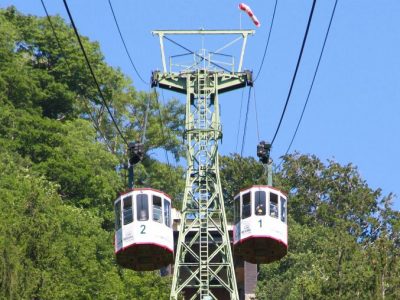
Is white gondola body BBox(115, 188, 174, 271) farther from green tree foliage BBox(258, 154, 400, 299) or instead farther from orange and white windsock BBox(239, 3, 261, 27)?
green tree foliage BBox(258, 154, 400, 299)

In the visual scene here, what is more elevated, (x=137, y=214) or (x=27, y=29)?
(x=27, y=29)

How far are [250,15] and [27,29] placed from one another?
5185 cm

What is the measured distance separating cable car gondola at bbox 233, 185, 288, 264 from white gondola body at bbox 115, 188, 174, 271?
7.91 ft

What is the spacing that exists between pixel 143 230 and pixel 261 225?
395 centimetres

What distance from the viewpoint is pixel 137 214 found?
62.8m

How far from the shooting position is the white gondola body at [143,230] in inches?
2430

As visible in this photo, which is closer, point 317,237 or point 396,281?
point 396,281

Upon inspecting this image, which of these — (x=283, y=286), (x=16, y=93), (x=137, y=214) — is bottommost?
(x=137, y=214)

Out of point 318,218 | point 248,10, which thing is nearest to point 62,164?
point 318,218

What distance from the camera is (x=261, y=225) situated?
2447 inches

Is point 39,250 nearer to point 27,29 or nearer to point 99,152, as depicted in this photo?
point 99,152

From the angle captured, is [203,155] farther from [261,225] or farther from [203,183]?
[261,225]

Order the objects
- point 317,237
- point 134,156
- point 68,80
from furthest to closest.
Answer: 1. point 68,80
2. point 317,237
3. point 134,156

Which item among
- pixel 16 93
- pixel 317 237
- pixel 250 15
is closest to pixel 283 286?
pixel 317 237
